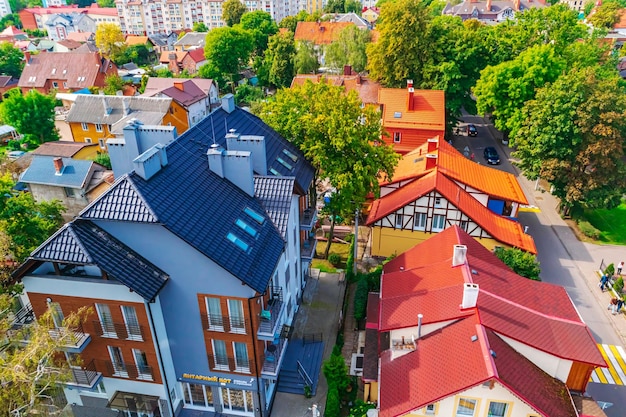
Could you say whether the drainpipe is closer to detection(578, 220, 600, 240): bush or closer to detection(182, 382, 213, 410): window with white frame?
detection(182, 382, 213, 410): window with white frame

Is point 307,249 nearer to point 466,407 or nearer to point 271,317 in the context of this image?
point 271,317

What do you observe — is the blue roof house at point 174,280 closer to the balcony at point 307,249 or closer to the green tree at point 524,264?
the balcony at point 307,249

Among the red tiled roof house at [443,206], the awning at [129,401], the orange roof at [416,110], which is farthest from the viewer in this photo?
the orange roof at [416,110]

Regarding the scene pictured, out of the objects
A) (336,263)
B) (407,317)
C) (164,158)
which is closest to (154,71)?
(336,263)

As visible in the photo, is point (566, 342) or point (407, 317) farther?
point (407, 317)

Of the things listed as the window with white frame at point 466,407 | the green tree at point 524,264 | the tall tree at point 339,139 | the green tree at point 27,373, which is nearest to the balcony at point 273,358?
the window with white frame at point 466,407

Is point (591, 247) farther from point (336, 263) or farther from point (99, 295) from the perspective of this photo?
point (99, 295)
